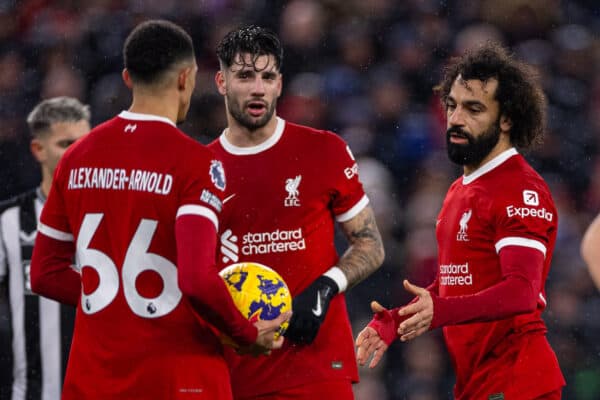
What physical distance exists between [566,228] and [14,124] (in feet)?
17.1

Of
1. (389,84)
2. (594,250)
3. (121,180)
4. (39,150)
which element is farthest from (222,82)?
(389,84)

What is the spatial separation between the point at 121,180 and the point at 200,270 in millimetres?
464

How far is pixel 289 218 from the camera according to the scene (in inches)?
190

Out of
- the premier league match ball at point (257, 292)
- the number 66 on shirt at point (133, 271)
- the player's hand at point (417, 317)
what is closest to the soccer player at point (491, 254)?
the player's hand at point (417, 317)

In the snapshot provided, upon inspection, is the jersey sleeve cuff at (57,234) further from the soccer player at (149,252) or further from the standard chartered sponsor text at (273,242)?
the standard chartered sponsor text at (273,242)

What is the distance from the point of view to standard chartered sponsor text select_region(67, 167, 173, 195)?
3678 mm

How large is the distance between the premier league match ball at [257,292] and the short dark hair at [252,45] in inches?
47.9

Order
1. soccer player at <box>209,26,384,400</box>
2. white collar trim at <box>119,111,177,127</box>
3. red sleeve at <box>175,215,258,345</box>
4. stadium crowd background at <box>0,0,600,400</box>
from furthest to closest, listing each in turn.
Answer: stadium crowd background at <box>0,0,600,400</box> → soccer player at <box>209,26,384,400</box> → white collar trim at <box>119,111,177,127</box> → red sleeve at <box>175,215,258,345</box>

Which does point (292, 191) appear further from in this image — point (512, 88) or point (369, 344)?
point (512, 88)

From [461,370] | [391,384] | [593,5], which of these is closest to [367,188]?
[391,384]

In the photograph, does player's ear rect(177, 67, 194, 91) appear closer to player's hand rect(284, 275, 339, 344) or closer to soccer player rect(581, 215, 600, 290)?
player's hand rect(284, 275, 339, 344)

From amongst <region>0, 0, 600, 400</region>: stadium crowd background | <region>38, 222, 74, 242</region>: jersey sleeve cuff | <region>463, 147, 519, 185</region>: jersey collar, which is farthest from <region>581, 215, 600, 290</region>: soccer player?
<region>0, 0, 600, 400</region>: stadium crowd background

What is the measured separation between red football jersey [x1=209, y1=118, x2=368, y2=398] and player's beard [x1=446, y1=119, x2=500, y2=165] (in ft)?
1.69

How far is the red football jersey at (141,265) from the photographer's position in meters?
3.69
